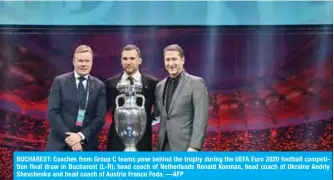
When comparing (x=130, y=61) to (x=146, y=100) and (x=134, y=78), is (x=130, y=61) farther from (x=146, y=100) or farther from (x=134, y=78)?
(x=146, y=100)

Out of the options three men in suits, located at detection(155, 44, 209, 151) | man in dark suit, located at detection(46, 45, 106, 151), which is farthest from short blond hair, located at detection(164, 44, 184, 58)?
man in dark suit, located at detection(46, 45, 106, 151)

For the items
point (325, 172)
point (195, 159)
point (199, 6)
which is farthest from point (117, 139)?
point (325, 172)

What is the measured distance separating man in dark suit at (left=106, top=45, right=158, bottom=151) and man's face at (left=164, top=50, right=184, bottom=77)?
123 mm

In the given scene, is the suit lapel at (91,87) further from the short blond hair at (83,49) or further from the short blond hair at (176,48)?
the short blond hair at (176,48)

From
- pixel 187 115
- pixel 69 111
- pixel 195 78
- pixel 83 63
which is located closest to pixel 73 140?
pixel 69 111

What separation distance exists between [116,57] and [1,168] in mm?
996

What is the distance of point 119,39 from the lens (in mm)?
3662

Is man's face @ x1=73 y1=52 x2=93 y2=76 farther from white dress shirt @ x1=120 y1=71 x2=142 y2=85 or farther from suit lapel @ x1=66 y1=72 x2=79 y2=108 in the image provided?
white dress shirt @ x1=120 y1=71 x2=142 y2=85

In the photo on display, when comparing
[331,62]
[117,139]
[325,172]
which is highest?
[331,62]

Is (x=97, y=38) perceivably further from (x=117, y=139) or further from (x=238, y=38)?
(x=238, y=38)

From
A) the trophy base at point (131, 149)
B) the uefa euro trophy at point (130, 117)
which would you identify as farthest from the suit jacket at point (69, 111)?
the trophy base at point (131, 149)

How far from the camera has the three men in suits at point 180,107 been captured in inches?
143

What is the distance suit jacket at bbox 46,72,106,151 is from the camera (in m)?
3.65

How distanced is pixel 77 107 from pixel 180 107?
0.63m
